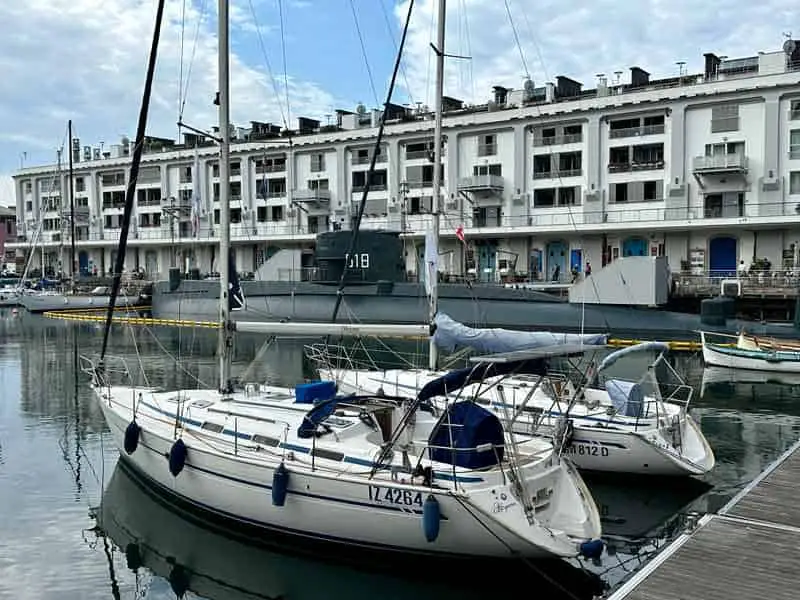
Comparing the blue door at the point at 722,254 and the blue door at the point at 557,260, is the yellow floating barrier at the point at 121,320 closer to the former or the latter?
the blue door at the point at 557,260

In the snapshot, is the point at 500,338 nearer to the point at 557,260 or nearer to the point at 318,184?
the point at 557,260

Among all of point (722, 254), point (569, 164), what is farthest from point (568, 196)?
point (722, 254)

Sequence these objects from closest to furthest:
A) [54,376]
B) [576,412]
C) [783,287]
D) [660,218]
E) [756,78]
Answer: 1. [576,412]
2. [54,376]
3. [783,287]
4. [756,78]
5. [660,218]

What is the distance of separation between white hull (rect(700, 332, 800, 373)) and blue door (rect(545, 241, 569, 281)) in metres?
22.7

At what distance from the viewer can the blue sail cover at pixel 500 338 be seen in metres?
14.6

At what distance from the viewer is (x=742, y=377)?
28.8m

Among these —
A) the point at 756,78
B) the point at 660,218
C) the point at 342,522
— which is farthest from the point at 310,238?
the point at 342,522

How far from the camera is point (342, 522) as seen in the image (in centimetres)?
1126

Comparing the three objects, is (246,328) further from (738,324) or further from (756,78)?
(756,78)

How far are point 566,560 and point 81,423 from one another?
1523cm

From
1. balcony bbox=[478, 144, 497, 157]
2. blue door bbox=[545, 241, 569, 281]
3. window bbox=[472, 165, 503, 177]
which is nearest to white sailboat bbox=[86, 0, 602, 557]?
blue door bbox=[545, 241, 569, 281]

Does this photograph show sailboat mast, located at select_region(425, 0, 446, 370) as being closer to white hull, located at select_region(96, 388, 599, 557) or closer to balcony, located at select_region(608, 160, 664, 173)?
white hull, located at select_region(96, 388, 599, 557)

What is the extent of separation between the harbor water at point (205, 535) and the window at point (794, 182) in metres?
26.2

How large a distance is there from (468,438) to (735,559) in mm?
3691
